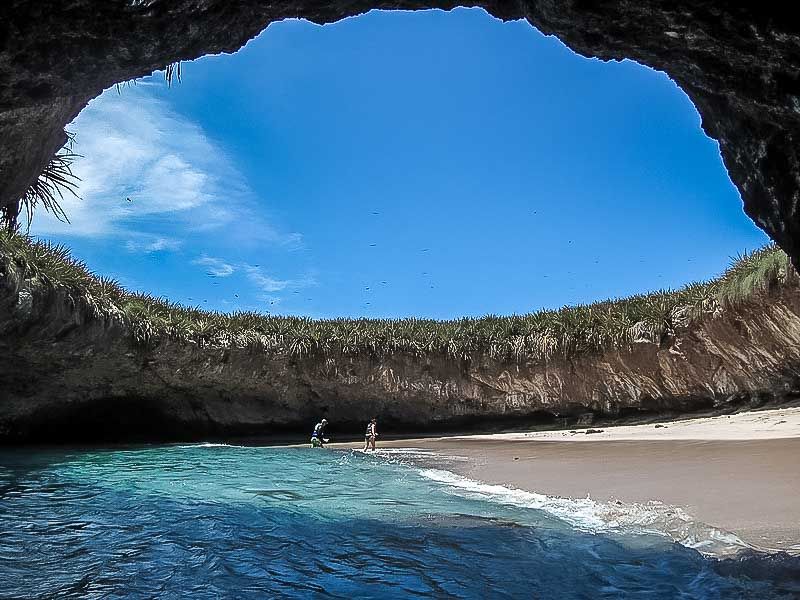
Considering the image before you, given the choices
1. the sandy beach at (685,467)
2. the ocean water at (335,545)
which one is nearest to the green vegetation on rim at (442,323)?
the sandy beach at (685,467)

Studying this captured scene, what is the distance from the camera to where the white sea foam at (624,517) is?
173 inches

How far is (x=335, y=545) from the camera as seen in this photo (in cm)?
479

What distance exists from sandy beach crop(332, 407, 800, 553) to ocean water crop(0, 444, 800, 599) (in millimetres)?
606

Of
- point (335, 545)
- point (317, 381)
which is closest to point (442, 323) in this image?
point (317, 381)

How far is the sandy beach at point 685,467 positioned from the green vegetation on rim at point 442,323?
2.59m

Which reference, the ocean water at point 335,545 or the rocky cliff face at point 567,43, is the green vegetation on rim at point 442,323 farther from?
the rocky cliff face at point 567,43

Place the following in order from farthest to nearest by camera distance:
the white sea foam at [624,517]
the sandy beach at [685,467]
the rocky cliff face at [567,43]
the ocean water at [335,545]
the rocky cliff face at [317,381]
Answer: the rocky cliff face at [317,381], the sandy beach at [685,467], the white sea foam at [624,517], the ocean water at [335,545], the rocky cliff face at [567,43]

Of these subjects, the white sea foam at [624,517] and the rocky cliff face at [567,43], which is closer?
the rocky cliff face at [567,43]

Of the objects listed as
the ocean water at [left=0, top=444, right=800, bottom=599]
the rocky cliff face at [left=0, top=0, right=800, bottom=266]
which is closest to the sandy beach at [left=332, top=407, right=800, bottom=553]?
the ocean water at [left=0, top=444, right=800, bottom=599]

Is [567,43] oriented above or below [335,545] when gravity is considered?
above

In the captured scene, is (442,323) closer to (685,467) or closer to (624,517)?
(685,467)

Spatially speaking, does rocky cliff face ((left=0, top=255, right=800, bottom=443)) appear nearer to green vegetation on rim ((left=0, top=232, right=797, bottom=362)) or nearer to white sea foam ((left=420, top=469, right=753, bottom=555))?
green vegetation on rim ((left=0, top=232, right=797, bottom=362))

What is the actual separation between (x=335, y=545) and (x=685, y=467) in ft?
16.2

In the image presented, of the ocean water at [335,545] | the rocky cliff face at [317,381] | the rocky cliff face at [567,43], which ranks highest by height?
the rocky cliff face at [567,43]
